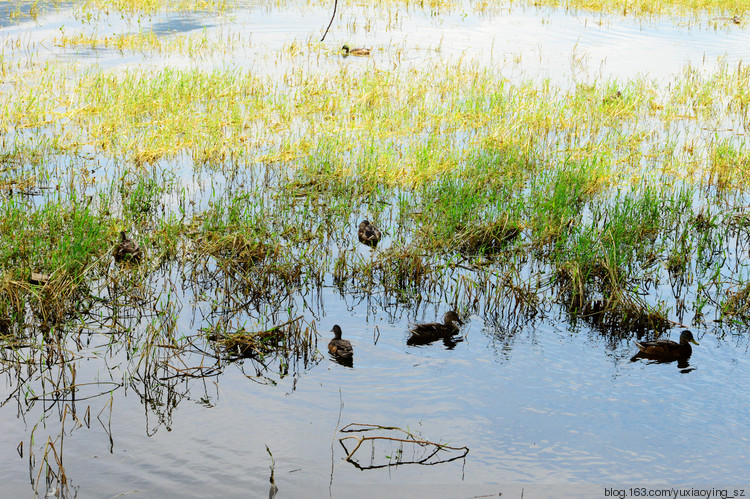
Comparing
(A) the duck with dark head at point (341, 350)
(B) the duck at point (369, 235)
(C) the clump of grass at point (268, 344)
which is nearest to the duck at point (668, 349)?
(A) the duck with dark head at point (341, 350)

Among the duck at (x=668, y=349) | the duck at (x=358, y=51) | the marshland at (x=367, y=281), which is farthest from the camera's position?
the duck at (x=358, y=51)

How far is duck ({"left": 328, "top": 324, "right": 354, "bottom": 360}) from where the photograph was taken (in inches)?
217

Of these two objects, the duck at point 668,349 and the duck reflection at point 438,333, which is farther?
the duck reflection at point 438,333

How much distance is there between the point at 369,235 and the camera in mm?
7562

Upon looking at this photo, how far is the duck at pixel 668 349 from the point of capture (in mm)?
5602

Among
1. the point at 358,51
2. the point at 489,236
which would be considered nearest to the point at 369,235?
the point at 489,236

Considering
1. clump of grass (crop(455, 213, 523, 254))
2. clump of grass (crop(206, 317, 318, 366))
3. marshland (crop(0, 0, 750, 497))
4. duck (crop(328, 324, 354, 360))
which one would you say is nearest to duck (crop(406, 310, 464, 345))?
marshland (crop(0, 0, 750, 497))

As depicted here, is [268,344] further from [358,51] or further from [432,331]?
[358,51]

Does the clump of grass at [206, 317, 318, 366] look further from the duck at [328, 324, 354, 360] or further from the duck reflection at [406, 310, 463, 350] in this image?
the duck reflection at [406, 310, 463, 350]

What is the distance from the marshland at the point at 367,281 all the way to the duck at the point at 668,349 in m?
0.06

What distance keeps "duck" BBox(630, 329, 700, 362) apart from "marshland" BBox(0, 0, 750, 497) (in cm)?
6

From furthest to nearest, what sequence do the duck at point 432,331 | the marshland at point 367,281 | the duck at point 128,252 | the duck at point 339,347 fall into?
the duck at point 128,252 < the duck at point 432,331 < the duck at point 339,347 < the marshland at point 367,281

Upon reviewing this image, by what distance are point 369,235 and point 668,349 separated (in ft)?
10.3

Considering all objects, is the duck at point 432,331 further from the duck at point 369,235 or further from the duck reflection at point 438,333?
the duck at point 369,235
